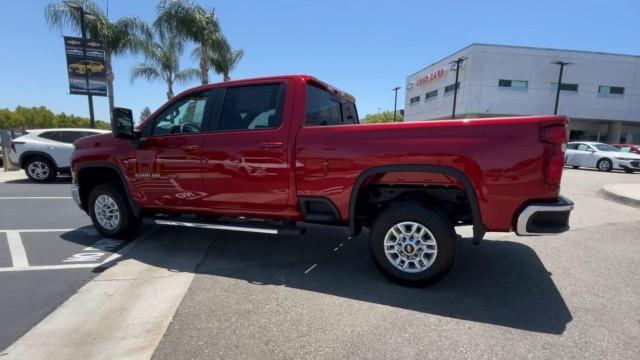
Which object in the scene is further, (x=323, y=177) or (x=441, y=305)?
(x=323, y=177)

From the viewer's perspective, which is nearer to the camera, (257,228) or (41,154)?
(257,228)

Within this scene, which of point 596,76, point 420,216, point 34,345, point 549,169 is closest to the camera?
point 34,345

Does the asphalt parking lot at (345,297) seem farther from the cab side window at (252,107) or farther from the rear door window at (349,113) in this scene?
the rear door window at (349,113)

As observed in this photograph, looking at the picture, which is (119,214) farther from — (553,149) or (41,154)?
(41,154)

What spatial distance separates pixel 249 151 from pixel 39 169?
10.3 m

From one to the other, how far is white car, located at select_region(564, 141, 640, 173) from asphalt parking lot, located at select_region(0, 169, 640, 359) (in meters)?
14.4

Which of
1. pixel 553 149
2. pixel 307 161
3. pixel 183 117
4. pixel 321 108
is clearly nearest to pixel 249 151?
pixel 307 161

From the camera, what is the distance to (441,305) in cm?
320

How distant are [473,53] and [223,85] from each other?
40307 millimetres

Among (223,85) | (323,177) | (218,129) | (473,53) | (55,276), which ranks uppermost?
(473,53)

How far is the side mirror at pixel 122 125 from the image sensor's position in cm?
437

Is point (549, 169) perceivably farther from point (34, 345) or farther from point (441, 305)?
point (34, 345)

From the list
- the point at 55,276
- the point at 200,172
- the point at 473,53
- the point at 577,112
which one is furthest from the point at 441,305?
the point at 577,112

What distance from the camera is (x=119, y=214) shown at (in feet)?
16.2
